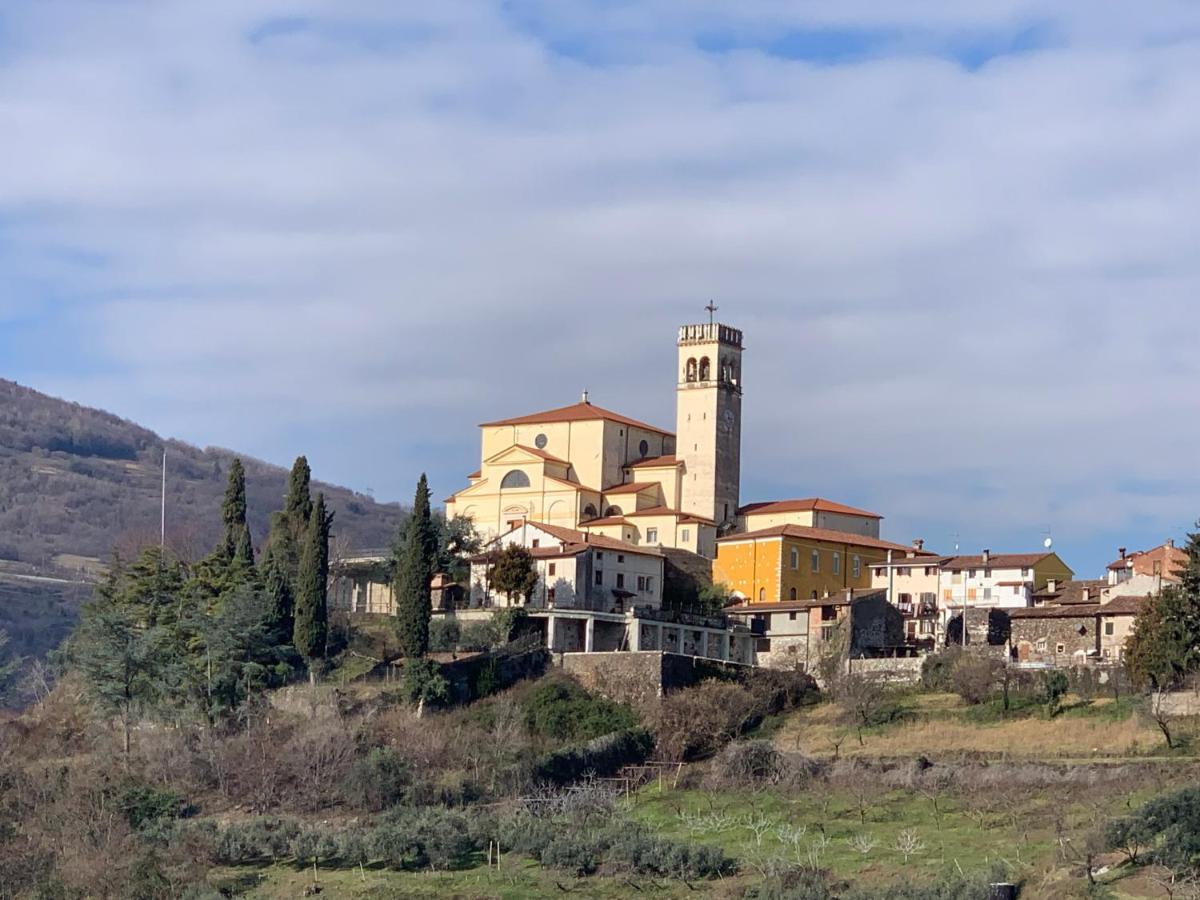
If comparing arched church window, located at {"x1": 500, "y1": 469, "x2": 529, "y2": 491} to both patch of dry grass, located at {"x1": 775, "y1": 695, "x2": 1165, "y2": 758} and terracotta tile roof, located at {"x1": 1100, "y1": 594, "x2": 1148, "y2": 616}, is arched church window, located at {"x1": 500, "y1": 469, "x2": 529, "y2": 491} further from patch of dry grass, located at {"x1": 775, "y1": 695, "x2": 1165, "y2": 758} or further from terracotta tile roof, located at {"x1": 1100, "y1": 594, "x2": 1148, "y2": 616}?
terracotta tile roof, located at {"x1": 1100, "y1": 594, "x2": 1148, "y2": 616}

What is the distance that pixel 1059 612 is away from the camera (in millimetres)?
74875

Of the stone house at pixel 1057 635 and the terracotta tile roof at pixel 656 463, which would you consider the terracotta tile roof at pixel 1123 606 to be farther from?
the terracotta tile roof at pixel 656 463

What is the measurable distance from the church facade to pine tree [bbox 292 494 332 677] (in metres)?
12.1

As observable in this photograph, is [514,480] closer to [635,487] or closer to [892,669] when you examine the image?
[635,487]

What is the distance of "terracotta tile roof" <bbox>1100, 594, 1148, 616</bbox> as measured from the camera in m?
72.9

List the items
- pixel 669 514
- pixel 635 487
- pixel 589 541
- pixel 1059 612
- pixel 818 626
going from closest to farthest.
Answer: pixel 1059 612 < pixel 818 626 < pixel 589 541 < pixel 669 514 < pixel 635 487

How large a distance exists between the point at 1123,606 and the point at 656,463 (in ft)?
74.6

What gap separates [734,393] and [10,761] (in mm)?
33307

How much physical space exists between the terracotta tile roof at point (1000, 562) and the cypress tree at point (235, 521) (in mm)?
24729

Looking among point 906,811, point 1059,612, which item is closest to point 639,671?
point 1059,612

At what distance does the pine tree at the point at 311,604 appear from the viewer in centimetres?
7488

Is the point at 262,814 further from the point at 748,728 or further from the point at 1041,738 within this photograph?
the point at 1041,738

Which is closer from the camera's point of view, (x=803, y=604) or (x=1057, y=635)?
(x=1057, y=635)

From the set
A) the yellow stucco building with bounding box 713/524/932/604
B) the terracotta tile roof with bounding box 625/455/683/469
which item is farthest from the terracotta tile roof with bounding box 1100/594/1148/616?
Answer: the terracotta tile roof with bounding box 625/455/683/469
